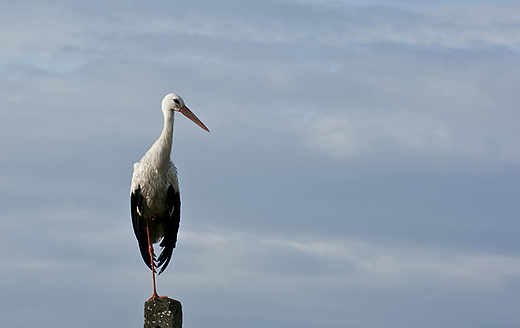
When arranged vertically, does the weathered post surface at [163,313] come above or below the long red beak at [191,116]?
below

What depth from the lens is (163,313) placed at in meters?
10.7

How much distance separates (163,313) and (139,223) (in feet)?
8.61

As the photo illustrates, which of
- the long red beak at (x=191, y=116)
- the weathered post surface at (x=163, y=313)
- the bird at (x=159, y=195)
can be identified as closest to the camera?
the weathered post surface at (x=163, y=313)

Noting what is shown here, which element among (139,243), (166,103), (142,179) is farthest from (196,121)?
(139,243)

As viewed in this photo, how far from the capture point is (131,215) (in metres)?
12.9

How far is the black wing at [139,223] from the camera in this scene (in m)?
12.6

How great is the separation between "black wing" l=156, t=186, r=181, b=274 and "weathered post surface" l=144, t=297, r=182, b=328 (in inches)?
81.8

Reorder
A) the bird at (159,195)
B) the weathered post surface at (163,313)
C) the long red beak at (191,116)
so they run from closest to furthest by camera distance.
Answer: the weathered post surface at (163,313)
the bird at (159,195)
the long red beak at (191,116)

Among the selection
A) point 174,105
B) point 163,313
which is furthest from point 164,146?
point 163,313

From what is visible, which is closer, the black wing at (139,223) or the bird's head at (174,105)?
the black wing at (139,223)

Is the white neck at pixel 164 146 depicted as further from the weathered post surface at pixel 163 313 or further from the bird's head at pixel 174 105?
the weathered post surface at pixel 163 313

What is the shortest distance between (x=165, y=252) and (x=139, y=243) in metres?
0.56

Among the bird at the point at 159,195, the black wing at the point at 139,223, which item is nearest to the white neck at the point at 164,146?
the bird at the point at 159,195

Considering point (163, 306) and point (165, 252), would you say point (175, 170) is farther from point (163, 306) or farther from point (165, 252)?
point (163, 306)
